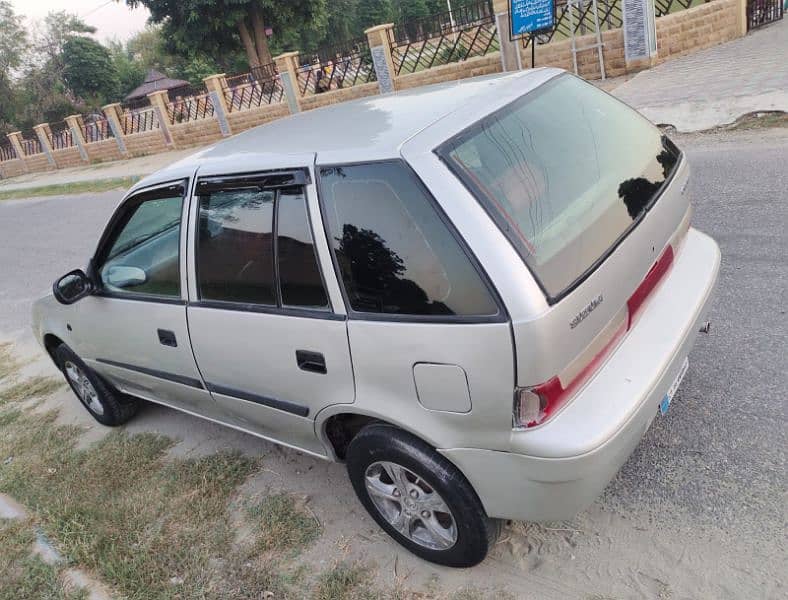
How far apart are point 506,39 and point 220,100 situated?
10.6m

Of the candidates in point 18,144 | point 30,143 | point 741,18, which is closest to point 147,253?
point 741,18

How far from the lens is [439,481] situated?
226 centimetres

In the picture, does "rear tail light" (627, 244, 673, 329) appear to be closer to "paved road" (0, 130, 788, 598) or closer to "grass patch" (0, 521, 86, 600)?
"paved road" (0, 130, 788, 598)

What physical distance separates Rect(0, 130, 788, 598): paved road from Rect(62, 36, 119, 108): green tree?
172 ft

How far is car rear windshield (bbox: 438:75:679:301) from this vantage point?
83.0 inches

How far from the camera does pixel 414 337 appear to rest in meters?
2.12

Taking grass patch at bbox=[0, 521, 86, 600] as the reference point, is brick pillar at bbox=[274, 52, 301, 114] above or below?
above

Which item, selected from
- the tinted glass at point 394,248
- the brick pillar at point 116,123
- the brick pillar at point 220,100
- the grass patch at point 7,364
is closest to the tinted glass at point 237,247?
the tinted glass at point 394,248

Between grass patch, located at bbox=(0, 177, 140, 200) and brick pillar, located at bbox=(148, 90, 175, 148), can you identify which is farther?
brick pillar, located at bbox=(148, 90, 175, 148)

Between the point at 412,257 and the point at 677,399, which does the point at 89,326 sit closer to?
the point at 412,257

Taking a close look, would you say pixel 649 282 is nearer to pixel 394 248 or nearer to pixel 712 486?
pixel 712 486

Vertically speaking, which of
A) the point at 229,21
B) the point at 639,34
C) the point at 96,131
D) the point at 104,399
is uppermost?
the point at 229,21

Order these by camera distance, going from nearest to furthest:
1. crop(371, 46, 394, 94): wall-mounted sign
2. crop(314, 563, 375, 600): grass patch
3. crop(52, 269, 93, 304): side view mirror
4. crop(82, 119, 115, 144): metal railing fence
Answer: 1. crop(314, 563, 375, 600): grass patch
2. crop(52, 269, 93, 304): side view mirror
3. crop(371, 46, 394, 94): wall-mounted sign
4. crop(82, 119, 115, 144): metal railing fence

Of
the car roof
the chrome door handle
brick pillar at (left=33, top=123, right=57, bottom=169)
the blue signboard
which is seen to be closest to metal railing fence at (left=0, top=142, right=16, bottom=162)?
brick pillar at (left=33, top=123, right=57, bottom=169)
